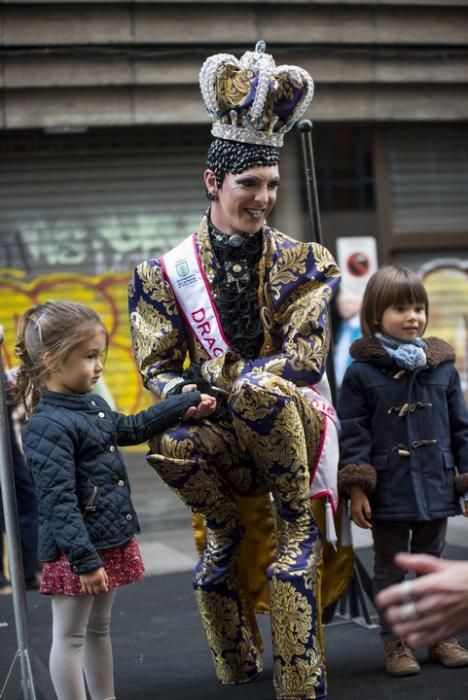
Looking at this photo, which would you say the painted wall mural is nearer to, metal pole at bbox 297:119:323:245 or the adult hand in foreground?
metal pole at bbox 297:119:323:245

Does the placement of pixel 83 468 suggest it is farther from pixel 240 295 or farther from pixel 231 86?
pixel 231 86

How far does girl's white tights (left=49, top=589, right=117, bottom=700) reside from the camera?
372cm

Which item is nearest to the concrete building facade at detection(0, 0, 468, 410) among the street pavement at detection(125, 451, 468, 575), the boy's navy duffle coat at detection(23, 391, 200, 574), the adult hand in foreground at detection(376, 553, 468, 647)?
the street pavement at detection(125, 451, 468, 575)

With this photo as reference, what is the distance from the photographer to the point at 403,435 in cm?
455

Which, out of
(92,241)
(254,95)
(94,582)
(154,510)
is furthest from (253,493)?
(92,241)

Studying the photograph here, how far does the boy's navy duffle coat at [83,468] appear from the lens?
363cm

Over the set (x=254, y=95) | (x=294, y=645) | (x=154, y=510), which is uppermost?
(x=254, y=95)

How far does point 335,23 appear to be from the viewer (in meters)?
9.60

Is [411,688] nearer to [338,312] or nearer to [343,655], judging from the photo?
[343,655]

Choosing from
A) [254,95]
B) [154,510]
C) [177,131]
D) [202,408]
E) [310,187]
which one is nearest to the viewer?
[202,408]

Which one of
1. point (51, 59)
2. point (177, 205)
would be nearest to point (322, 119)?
point (177, 205)

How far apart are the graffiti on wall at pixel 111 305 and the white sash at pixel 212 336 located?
508 cm

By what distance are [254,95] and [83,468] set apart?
1408 mm

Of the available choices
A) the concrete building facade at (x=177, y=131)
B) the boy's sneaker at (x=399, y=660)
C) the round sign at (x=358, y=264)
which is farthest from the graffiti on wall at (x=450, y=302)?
the boy's sneaker at (x=399, y=660)
